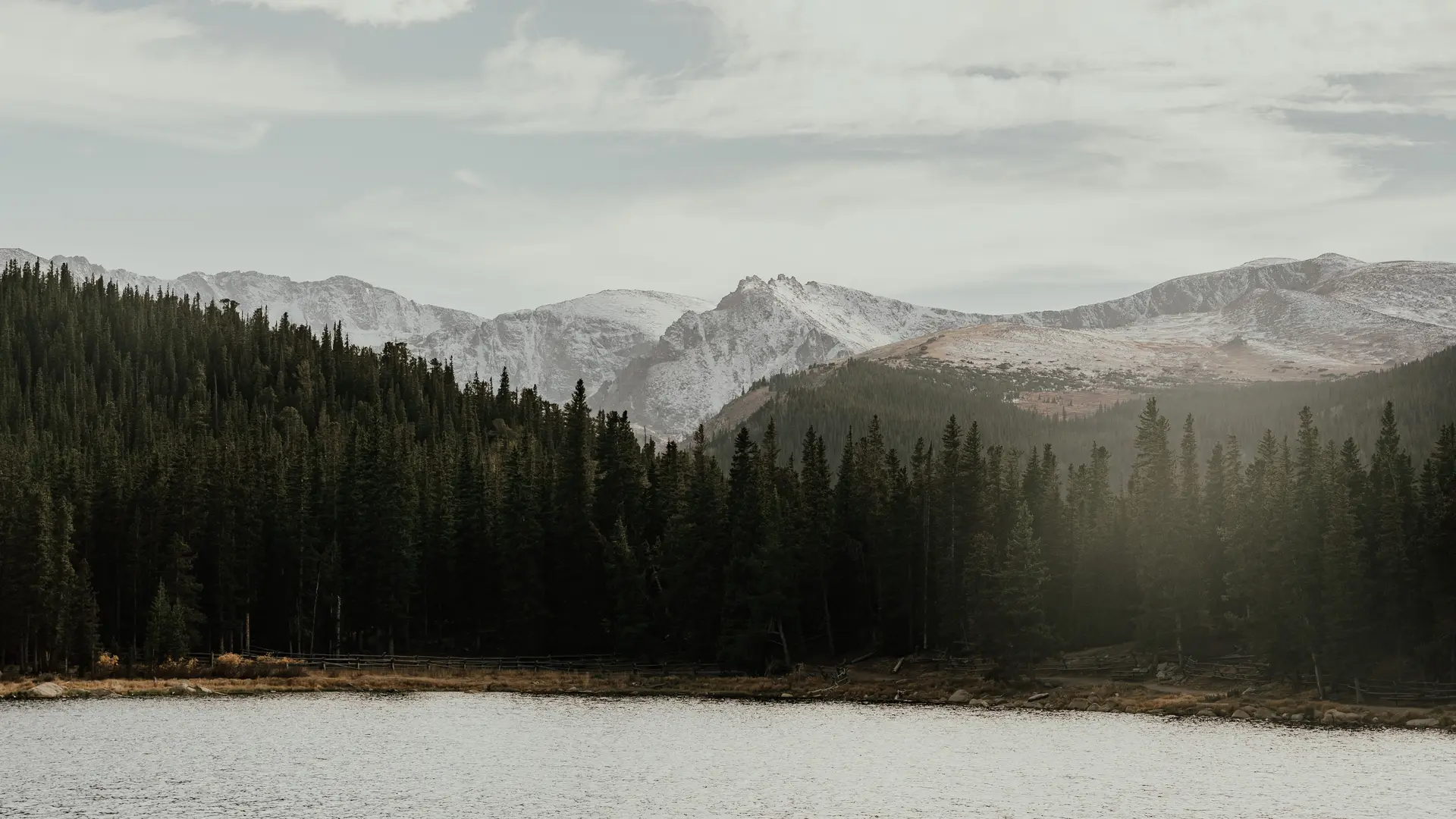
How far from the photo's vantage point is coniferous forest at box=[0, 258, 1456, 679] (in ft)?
334

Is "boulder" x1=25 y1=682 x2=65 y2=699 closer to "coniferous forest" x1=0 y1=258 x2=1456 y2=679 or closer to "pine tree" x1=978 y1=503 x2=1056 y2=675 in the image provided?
"coniferous forest" x1=0 y1=258 x2=1456 y2=679

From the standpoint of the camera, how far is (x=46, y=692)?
94.9 m

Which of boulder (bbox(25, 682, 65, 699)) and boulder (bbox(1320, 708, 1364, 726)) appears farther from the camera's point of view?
boulder (bbox(25, 682, 65, 699))

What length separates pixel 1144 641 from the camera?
113m

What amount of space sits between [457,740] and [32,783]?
22.5 m

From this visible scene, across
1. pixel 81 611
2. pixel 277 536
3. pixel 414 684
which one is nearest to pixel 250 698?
pixel 414 684

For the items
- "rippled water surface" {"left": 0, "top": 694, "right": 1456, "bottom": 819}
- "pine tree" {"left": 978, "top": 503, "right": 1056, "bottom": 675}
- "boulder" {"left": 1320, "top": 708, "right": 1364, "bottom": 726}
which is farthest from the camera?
"pine tree" {"left": 978, "top": 503, "right": 1056, "bottom": 675}

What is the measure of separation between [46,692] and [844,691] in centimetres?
5369

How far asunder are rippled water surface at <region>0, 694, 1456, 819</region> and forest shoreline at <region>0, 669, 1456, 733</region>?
5.07 meters

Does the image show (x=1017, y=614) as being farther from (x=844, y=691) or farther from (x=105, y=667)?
(x=105, y=667)

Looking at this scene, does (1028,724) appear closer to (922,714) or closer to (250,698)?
(922,714)

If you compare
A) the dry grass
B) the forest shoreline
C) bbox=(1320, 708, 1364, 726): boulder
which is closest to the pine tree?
the forest shoreline

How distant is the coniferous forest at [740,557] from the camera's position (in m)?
102

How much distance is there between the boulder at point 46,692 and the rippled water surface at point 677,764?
4.40 meters
